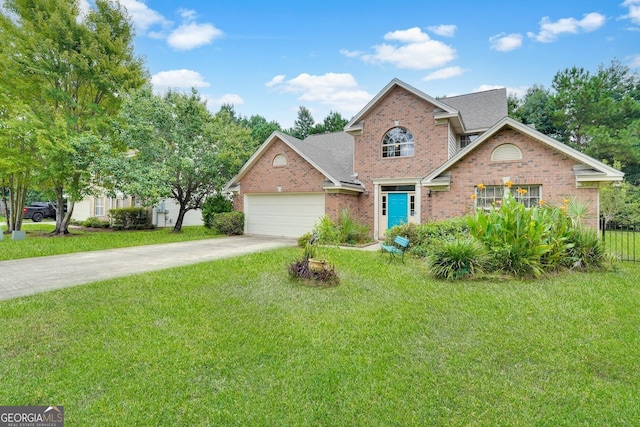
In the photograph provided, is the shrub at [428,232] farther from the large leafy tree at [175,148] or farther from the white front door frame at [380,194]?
the large leafy tree at [175,148]

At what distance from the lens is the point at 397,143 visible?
14.8 meters

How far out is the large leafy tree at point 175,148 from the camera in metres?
14.2

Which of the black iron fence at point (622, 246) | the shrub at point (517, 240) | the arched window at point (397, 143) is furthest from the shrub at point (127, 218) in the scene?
the black iron fence at point (622, 246)

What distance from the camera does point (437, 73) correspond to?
2341 centimetres

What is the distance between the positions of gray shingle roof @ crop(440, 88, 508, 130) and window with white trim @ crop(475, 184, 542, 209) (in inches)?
154

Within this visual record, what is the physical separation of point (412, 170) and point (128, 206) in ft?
63.7

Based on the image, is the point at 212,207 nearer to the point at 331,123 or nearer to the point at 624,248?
the point at 624,248

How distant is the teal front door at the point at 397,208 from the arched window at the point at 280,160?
553cm

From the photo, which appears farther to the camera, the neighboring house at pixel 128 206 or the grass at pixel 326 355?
the neighboring house at pixel 128 206

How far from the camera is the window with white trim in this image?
37.5 ft

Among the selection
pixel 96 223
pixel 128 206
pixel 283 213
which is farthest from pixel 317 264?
pixel 96 223

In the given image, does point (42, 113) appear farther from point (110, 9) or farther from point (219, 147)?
point (219, 147)

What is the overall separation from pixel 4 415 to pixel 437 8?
17245 mm

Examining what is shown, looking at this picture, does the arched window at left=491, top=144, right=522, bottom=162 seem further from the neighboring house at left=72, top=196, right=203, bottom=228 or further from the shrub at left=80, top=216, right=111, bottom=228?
the shrub at left=80, top=216, right=111, bottom=228
